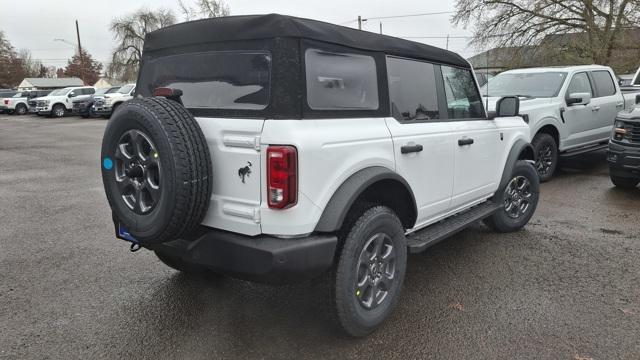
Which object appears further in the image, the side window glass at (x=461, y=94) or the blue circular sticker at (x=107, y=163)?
the side window glass at (x=461, y=94)

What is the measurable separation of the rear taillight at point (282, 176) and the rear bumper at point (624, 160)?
5.66 metres

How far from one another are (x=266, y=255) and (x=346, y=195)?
0.57m

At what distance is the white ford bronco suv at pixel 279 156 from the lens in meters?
2.42

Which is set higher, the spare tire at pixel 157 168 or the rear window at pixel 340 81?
the rear window at pixel 340 81

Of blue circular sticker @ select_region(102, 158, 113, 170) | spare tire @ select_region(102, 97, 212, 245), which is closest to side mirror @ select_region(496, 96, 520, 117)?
spare tire @ select_region(102, 97, 212, 245)

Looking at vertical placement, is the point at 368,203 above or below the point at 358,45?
below

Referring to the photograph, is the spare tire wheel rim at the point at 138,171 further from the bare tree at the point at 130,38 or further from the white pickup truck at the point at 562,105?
the bare tree at the point at 130,38

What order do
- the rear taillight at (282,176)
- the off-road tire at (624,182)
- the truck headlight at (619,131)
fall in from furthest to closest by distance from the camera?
the off-road tire at (624,182) < the truck headlight at (619,131) < the rear taillight at (282,176)

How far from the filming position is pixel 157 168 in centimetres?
249

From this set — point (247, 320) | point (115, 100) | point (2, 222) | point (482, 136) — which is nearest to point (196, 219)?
point (247, 320)

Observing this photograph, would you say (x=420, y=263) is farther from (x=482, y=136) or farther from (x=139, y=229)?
(x=139, y=229)

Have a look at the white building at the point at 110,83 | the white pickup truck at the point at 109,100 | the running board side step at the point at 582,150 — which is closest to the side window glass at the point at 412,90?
the running board side step at the point at 582,150

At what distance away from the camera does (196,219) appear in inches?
99.6

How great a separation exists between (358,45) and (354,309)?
162 cm
